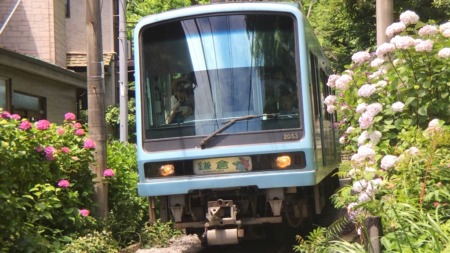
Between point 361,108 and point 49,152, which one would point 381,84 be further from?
point 49,152

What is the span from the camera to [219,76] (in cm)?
738

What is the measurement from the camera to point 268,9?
737 centimetres

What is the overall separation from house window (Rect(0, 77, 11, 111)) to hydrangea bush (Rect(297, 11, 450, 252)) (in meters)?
7.87

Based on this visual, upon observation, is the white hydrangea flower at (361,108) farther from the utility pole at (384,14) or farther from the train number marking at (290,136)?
the utility pole at (384,14)

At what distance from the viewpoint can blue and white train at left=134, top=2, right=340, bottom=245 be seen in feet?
23.2

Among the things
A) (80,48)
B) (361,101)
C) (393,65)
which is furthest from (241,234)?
(80,48)

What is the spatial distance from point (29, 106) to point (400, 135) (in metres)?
10.1

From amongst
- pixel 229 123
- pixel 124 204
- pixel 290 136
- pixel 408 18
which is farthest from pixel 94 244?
pixel 408 18

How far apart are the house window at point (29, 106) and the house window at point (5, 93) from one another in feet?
0.70

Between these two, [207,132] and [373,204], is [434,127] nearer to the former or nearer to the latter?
[373,204]

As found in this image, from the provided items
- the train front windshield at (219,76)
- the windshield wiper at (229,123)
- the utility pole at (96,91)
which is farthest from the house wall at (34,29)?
the windshield wiper at (229,123)

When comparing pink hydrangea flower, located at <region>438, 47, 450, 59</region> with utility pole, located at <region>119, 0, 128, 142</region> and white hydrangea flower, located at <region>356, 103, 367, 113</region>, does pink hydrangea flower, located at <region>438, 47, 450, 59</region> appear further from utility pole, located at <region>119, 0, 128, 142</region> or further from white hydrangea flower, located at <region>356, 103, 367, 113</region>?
utility pole, located at <region>119, 0, 128, 142</region>

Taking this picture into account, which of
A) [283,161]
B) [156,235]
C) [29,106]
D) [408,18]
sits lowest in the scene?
[156,235]

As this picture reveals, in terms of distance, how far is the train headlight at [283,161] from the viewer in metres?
7.04
